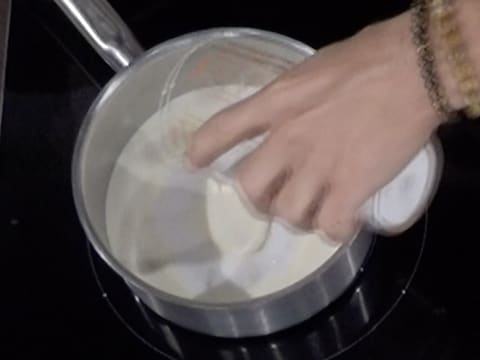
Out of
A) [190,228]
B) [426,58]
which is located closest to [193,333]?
[190,228]

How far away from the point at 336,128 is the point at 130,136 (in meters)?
0.28

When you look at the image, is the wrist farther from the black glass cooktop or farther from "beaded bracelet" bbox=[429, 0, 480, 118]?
the black glass cooktop

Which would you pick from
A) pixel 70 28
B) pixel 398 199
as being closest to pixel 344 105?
pixel 398 199

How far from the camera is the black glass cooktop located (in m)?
0.83

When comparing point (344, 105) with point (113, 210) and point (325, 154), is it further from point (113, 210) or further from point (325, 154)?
point (113, 210)

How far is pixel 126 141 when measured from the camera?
2.99 feet

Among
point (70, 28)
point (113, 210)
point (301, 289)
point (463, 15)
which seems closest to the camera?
point (463, 15)

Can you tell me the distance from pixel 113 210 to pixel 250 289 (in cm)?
14

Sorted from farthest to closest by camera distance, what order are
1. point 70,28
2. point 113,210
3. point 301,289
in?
point 70,28
point 113,210
point 301,289

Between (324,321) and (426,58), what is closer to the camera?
(426,58)

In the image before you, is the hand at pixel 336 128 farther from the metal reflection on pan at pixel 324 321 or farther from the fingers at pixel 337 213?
the metal reflection on pan at pixel 324 321

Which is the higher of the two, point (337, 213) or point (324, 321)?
point (337, 213)

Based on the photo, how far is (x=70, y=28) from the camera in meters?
0.99

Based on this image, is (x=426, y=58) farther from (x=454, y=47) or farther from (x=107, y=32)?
(x=107, y=32)
